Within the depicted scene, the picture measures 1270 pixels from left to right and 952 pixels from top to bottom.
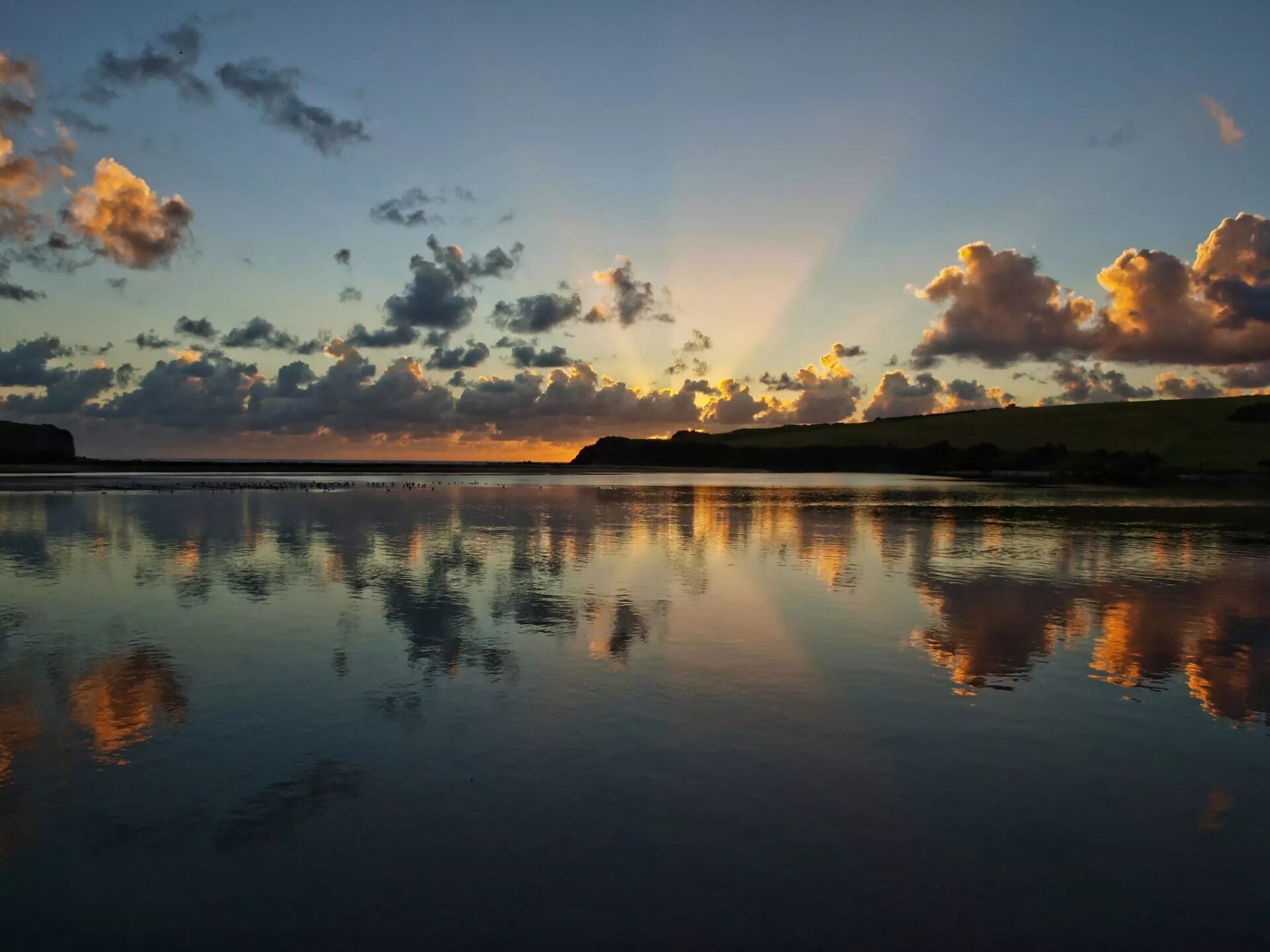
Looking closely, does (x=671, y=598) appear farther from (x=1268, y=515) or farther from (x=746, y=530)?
(x=1268, y=515)

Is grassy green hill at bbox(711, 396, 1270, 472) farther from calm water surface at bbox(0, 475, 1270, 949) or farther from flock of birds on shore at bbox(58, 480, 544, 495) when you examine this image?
calm water surface at bbox(0, 475, 1270, 949)

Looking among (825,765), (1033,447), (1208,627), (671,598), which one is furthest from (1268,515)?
(1033,447)

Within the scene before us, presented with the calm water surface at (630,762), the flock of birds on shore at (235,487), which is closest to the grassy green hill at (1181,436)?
the flock of birds on shore at (235,487)

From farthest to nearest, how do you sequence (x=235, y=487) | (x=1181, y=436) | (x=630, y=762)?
(x=1181, y=436)
(x=235, y=487)
(x=630, y=762)

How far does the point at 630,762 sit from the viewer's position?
12.1 m

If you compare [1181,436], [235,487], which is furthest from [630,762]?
[1181,436]

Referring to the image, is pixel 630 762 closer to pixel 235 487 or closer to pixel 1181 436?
pixel 235 487

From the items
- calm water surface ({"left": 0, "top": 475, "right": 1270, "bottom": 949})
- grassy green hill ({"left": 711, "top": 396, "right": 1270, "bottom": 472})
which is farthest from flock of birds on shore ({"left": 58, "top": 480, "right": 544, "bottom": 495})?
grassy green hill ({"left": 711, "top": 396, "right": 1270, "bottom": 472})

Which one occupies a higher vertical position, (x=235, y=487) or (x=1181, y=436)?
(x=1181, y=436)

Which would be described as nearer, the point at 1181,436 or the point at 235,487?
the point at 235,487

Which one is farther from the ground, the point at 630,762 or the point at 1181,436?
the point at 1181,436

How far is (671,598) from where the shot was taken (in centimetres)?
2538

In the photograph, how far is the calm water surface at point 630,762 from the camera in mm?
8484

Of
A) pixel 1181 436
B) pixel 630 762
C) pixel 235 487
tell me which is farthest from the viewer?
pixel 1181 436
